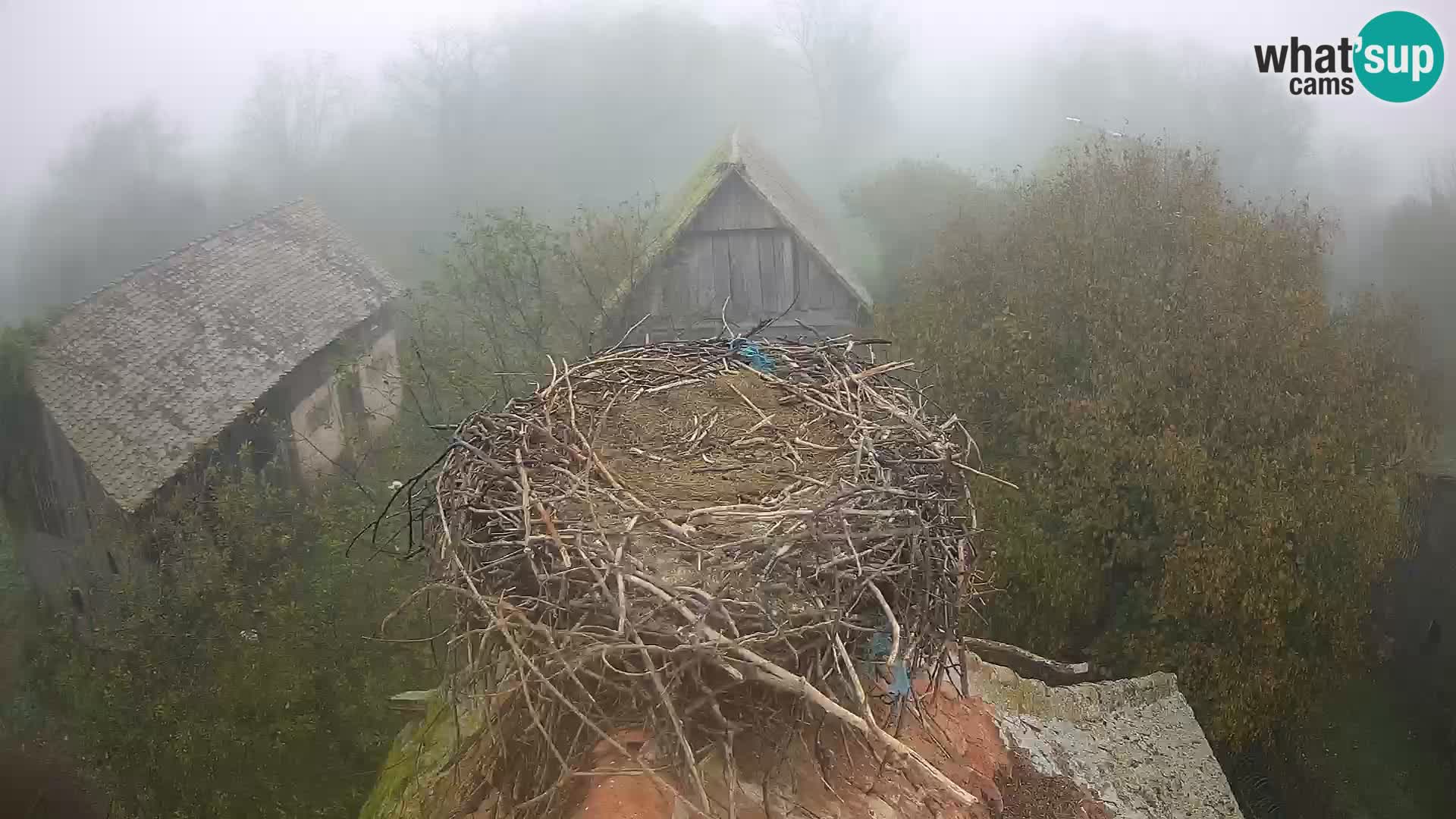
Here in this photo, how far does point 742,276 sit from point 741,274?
3 cm

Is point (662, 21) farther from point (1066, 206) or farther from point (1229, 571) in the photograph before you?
point (1229, 571)

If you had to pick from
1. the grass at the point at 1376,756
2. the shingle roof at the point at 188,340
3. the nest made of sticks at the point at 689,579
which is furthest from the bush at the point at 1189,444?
the shingle roof at the point at 188,340

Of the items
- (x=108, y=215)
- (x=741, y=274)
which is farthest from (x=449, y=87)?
(x=741, y=274)

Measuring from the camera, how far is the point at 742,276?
438 inches

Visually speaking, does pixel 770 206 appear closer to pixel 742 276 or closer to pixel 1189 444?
pixel 742 276

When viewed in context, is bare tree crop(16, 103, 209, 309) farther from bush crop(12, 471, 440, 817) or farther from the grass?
the grass

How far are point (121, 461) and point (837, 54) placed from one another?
3271 cm

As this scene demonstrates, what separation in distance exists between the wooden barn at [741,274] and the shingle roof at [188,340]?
590 cm

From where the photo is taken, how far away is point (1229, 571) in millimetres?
7621

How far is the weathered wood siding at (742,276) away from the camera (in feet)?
36.0

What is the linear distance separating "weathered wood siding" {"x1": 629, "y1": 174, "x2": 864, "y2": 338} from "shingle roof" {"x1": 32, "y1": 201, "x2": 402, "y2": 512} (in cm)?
624

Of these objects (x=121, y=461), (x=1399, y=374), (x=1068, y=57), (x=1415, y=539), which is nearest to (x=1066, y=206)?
(x=1399, y=374)

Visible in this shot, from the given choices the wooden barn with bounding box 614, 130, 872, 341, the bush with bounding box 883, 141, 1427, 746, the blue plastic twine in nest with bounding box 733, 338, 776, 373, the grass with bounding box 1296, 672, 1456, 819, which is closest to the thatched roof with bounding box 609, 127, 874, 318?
the wooden barn with bounding box 614, 130, 872, 341

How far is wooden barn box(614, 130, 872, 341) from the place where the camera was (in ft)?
35.8
